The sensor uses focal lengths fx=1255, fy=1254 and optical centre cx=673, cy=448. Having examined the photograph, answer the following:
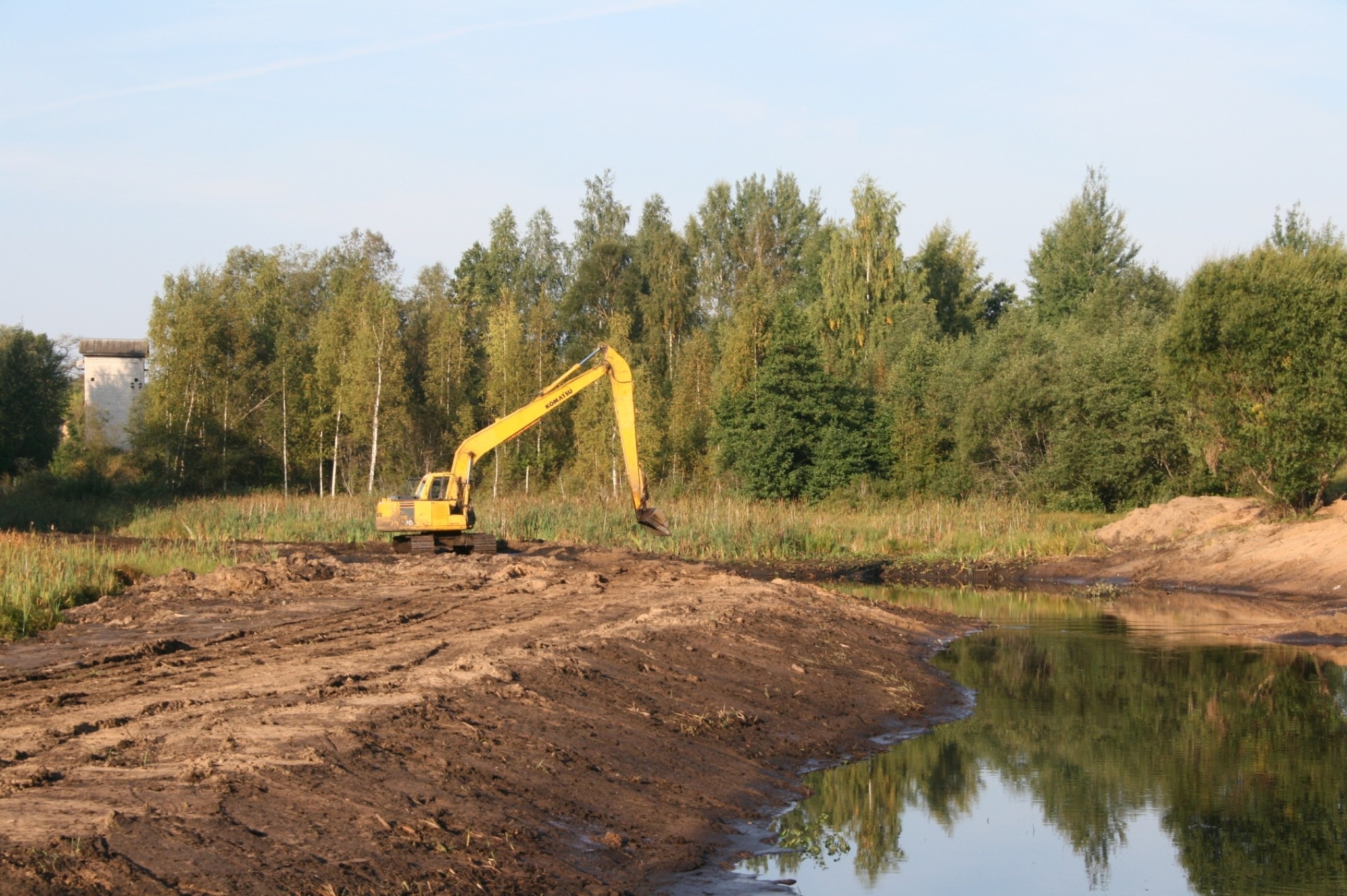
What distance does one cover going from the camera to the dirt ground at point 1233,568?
2611 centimetres

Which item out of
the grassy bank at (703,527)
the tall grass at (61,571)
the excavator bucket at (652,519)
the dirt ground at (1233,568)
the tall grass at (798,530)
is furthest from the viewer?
the tall grass at (798,530)

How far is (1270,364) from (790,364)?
2091 cm

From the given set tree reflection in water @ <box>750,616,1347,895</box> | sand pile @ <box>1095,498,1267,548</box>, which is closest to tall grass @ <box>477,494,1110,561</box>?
sand pile @ <box>1095,498,1267,548</box>

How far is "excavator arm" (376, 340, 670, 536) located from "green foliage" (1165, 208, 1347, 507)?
1664 centimetres

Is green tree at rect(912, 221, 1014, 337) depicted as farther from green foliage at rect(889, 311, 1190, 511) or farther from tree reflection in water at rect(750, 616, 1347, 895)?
tree reflection in water at rect(750, 616, 1347, 895)

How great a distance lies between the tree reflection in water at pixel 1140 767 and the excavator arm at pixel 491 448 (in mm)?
8876

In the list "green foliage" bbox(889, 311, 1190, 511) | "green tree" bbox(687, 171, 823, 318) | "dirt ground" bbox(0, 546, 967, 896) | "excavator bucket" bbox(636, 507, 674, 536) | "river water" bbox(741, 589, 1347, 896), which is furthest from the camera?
"green tree" bbox(687, 171, 823, 318)

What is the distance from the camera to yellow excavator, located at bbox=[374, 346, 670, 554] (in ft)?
90.9

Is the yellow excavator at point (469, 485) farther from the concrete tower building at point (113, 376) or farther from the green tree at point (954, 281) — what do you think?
the concrete tower building at point (113, 376)

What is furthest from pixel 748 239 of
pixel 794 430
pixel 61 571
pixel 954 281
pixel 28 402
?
pixel 61 571

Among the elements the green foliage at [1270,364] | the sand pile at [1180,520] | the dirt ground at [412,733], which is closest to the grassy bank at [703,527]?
the sand pile at [1180,520]

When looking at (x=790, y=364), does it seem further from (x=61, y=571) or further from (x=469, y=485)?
(x=61, y=571)

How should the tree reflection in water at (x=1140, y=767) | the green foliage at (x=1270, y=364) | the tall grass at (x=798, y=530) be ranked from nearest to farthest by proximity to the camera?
the tree reflection in water at (x=1140, y=767) < the green foliage at (x=1270, y=364) < the tall grass at (x=798, y=530)

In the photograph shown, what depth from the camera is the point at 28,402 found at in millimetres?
60688
